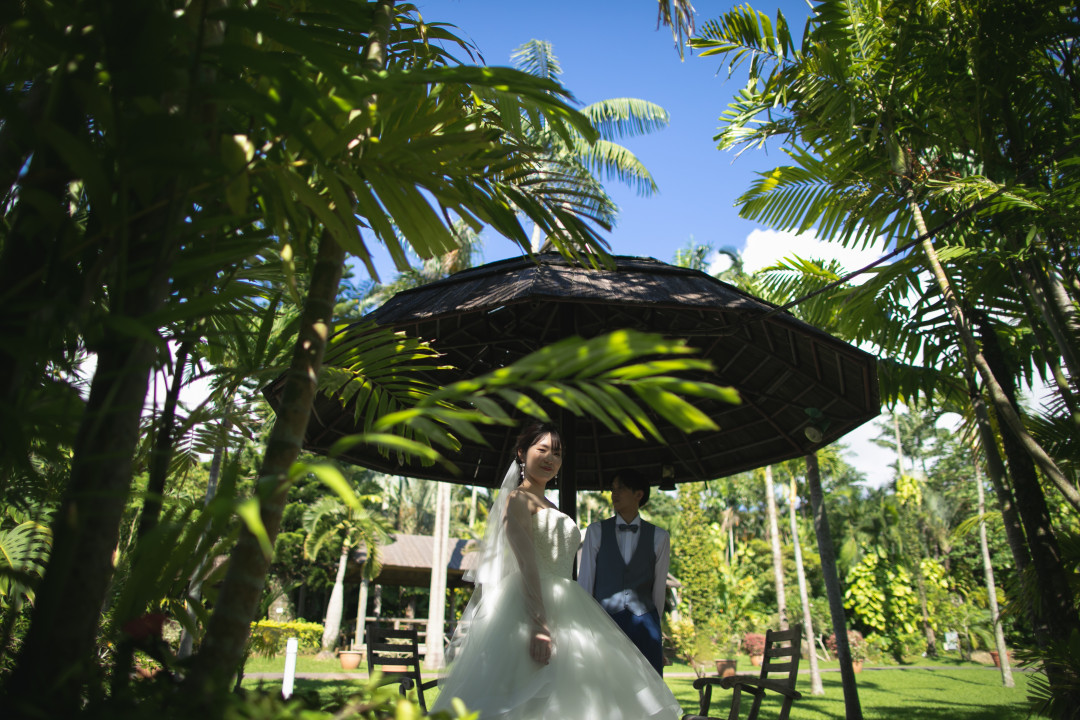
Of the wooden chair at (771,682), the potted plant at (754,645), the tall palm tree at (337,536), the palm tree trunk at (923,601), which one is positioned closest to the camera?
the wooden chair at (771,682)

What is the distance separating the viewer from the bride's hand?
2596 millimetres

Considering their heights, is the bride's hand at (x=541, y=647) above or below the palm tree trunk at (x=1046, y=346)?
below

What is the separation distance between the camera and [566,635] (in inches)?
107

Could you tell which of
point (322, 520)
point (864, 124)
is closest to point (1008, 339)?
point (864, 124)

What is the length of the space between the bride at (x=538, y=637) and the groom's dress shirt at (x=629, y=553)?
0.81 m

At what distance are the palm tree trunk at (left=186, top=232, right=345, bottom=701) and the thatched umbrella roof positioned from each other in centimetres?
164

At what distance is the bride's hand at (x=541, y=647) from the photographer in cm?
260

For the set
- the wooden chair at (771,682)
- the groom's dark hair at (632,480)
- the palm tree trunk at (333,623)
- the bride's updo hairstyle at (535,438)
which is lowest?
the palm tree trunk at (333,623)

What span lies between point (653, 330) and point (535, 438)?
1.95 m

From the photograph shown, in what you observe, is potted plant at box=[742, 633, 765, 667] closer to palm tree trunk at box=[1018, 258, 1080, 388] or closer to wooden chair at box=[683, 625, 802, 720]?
palm tree trunk at box=[1018, 258, 1080, 388]

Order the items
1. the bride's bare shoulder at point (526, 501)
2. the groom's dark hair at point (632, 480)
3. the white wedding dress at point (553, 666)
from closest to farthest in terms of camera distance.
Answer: the white wedding dress at point (553, 666)
the bride's bare shoulder at point (526, 501)
the groom's dark hair at point (632, 480)

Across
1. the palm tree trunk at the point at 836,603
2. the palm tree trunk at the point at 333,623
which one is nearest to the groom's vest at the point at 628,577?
the palm tree trunk at the point at 836,603

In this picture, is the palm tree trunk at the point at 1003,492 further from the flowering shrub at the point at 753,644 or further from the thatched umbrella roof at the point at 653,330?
the flowering shrub at the point at 753,644

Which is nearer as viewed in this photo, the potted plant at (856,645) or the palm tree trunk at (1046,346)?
the palm tree trunk at (1046,346)
